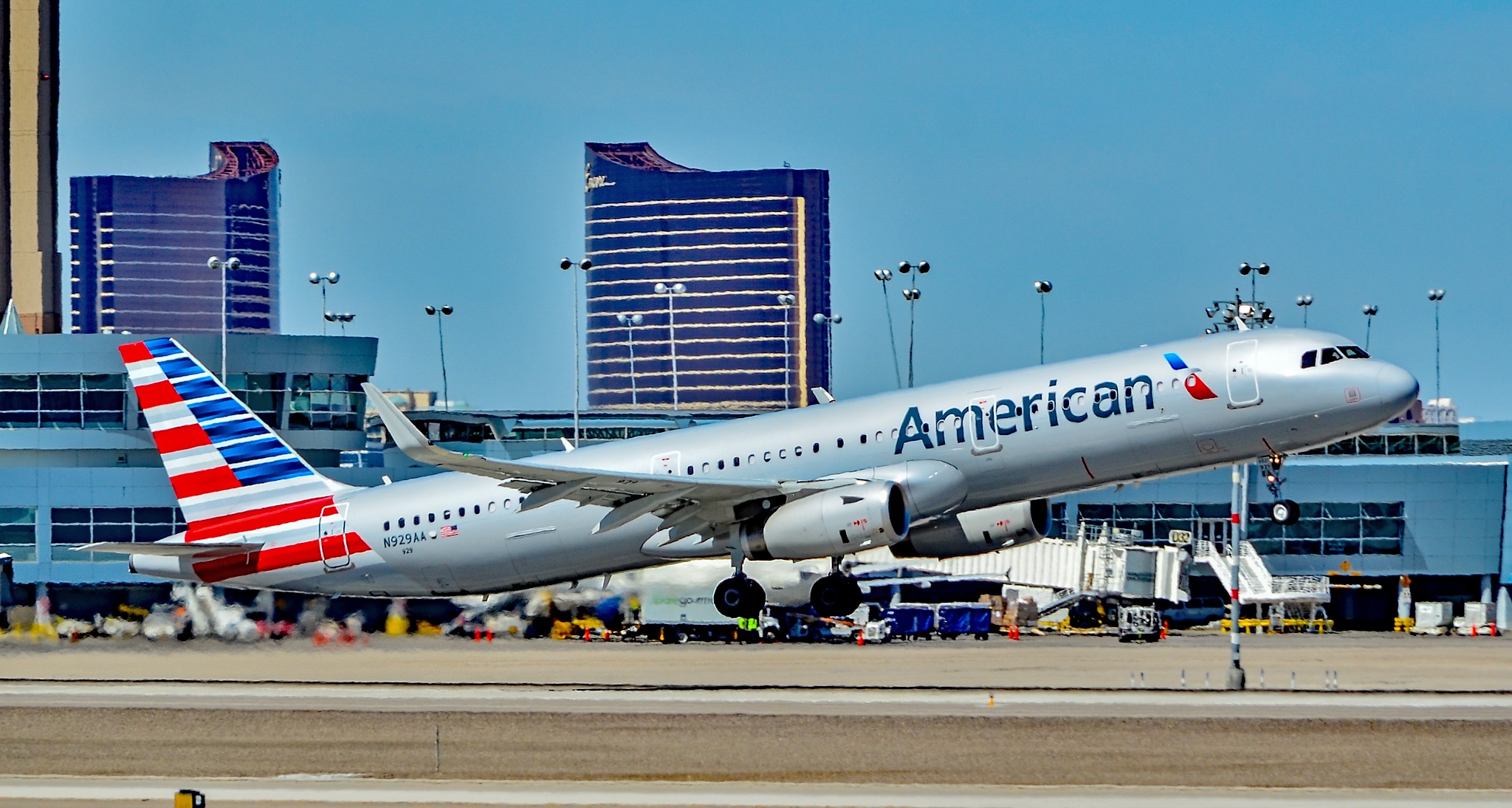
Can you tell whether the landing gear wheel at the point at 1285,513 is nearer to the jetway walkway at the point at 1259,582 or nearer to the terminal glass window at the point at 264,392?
the jetway walkway at the point at 1259,582

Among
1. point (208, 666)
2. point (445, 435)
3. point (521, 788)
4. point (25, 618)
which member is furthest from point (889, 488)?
point (445, 435)

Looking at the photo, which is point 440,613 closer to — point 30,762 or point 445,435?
point 30,762

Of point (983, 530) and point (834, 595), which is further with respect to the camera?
point (983, 530)

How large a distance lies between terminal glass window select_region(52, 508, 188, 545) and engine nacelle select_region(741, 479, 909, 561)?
49.7 m

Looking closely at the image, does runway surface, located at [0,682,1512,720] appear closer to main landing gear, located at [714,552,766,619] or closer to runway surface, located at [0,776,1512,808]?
main landing gear, located at [714,552,766,619]

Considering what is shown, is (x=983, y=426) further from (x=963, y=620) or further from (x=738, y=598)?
(x=963, y=620)

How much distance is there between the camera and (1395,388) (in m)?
47.6

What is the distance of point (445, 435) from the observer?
5039 inches

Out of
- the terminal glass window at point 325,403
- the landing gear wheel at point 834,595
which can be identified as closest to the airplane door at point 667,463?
the landing gear wheel at point 834,595

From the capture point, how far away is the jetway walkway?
96.0 m

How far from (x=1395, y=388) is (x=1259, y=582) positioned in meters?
52.9

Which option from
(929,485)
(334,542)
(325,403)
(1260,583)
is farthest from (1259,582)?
(334,542)

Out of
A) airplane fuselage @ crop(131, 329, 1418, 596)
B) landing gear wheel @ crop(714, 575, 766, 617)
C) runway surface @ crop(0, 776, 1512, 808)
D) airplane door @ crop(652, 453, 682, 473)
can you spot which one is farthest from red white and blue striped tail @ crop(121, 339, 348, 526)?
runway surface @ crop(0, 776, 1512, 808)

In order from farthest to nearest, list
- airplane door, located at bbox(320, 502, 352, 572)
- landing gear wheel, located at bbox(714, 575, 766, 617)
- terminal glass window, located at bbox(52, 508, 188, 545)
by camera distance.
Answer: terminal glass window, located at bbox(52, 508, 188, 545) < airplane door, located at bbox(320, 502, 352, 572) < landing gear wheel, located at bbox(714, 575, 766, 617)
